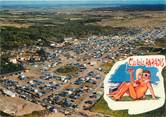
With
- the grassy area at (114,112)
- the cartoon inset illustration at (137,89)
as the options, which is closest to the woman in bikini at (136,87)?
the cartoon inset illustration at (137,89)

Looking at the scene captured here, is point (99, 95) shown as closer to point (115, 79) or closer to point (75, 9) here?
point (115, 79)

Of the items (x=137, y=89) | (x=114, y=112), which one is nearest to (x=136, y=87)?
(x=137, y=89)

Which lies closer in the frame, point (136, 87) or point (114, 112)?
point (136, 87)

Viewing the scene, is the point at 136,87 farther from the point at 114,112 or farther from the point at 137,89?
the point at 114,112

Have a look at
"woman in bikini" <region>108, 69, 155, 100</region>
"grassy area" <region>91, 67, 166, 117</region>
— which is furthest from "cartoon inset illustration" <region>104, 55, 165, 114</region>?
"grassy area" <region>91, 67, 166, 117</region>

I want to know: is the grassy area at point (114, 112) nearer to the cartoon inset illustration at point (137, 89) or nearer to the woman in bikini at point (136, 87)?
the cartoon inset illustration at point (137, 89)

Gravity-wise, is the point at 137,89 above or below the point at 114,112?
above
